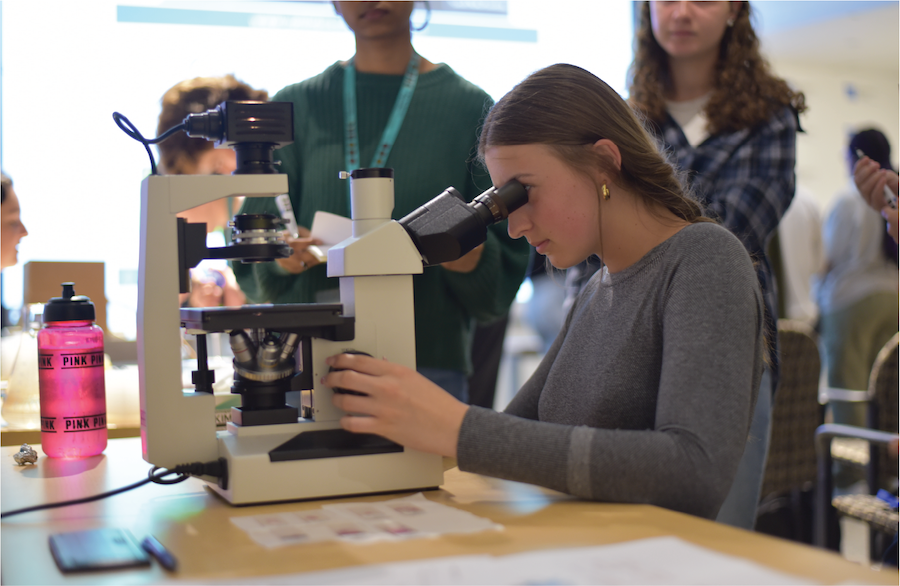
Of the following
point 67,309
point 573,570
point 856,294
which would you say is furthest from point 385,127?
point 856,294

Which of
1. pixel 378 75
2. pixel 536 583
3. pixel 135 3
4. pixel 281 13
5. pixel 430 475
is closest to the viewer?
pixel 536 583

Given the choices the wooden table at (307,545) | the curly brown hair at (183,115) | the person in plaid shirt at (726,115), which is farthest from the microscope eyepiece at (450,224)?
the curly brown hair at (183,115)

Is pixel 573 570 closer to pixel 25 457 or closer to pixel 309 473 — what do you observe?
pixel 309 473

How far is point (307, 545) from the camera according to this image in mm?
657

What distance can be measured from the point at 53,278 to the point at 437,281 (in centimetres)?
81

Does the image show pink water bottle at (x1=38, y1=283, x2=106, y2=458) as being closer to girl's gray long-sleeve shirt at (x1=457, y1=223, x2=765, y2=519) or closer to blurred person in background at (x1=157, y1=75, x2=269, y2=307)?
girl's gray long-sleeve shirt at (x1=457, y1=223, x2=765, y2=519)

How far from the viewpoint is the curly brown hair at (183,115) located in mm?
2068

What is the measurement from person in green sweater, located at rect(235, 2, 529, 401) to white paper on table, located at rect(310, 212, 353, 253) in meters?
0.16

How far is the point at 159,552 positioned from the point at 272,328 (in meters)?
0.29

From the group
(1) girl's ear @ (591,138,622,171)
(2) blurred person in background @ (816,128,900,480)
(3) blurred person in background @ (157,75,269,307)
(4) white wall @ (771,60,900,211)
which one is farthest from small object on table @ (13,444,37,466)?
(4) white wall @ (771,60,900,211)

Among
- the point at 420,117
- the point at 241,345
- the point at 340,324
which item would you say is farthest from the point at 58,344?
the point at 420,117

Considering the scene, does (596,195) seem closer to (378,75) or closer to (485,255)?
(485,255)

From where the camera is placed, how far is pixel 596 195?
1062 mm

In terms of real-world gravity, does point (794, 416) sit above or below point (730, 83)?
below
